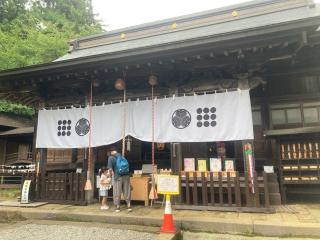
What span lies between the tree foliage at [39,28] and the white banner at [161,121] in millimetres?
13585

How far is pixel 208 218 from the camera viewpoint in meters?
6.15

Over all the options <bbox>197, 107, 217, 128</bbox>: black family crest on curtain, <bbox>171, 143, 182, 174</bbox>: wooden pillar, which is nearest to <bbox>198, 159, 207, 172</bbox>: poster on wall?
<bbox>171, 143, 182, 174</bbox>: wooden pillar

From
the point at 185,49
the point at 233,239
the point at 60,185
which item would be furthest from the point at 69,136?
the point at 233,239

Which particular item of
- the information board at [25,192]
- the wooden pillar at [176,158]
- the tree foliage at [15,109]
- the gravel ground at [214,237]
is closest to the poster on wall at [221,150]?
the wooden pillar at [176,158]

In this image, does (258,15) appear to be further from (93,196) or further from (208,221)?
(93,196)

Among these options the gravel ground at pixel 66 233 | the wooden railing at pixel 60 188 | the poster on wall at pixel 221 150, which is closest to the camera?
the gravel ground at pixel 66 233

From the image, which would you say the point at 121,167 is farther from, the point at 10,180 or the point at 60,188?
the point at 10,180

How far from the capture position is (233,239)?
17.3 ft

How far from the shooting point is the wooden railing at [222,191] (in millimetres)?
6809

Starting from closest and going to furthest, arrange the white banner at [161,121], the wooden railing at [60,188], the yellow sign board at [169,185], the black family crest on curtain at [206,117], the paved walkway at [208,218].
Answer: the paved walkway at [208,218]
the yellow sign board at [169,185]
the white banner at [161,121]
the black family crest on curtain at [206,117]
the wooden railing at [60,188]

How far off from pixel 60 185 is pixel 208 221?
5.21 meters

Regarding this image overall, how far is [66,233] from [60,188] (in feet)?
10.1

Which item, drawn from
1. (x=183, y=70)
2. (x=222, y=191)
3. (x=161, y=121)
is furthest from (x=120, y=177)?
(x=183, y=70)

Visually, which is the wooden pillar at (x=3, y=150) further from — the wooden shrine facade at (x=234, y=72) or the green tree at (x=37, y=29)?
the wooden shrine facade at (x=234, y=72)
